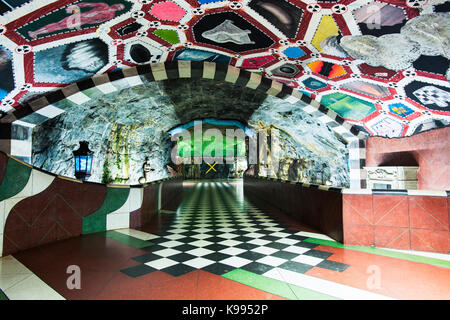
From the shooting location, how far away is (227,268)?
2.69 m

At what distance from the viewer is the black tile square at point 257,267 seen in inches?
102

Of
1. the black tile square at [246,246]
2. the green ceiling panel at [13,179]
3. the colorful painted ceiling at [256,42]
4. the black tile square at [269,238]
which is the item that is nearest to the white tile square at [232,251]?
the black tile square at [246,246]

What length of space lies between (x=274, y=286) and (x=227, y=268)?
0.64 meters

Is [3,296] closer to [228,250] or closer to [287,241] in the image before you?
[228,250]

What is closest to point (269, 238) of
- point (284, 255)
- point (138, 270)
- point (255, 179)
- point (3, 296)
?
point (284, 255)

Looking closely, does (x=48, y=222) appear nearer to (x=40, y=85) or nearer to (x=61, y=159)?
(x=40, y=85)

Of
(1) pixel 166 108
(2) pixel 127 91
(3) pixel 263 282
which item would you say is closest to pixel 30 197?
(3) pixel 263 282

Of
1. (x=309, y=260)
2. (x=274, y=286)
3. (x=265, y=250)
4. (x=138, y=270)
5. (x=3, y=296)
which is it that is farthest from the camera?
(x=265, y=250)

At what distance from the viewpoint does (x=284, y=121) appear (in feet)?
41.6

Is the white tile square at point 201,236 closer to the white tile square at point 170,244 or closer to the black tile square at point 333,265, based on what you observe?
the white tile square at point 170,244

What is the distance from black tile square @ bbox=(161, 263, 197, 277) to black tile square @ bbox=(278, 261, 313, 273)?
1.09 metres

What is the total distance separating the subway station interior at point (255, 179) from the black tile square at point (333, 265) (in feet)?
0.08
